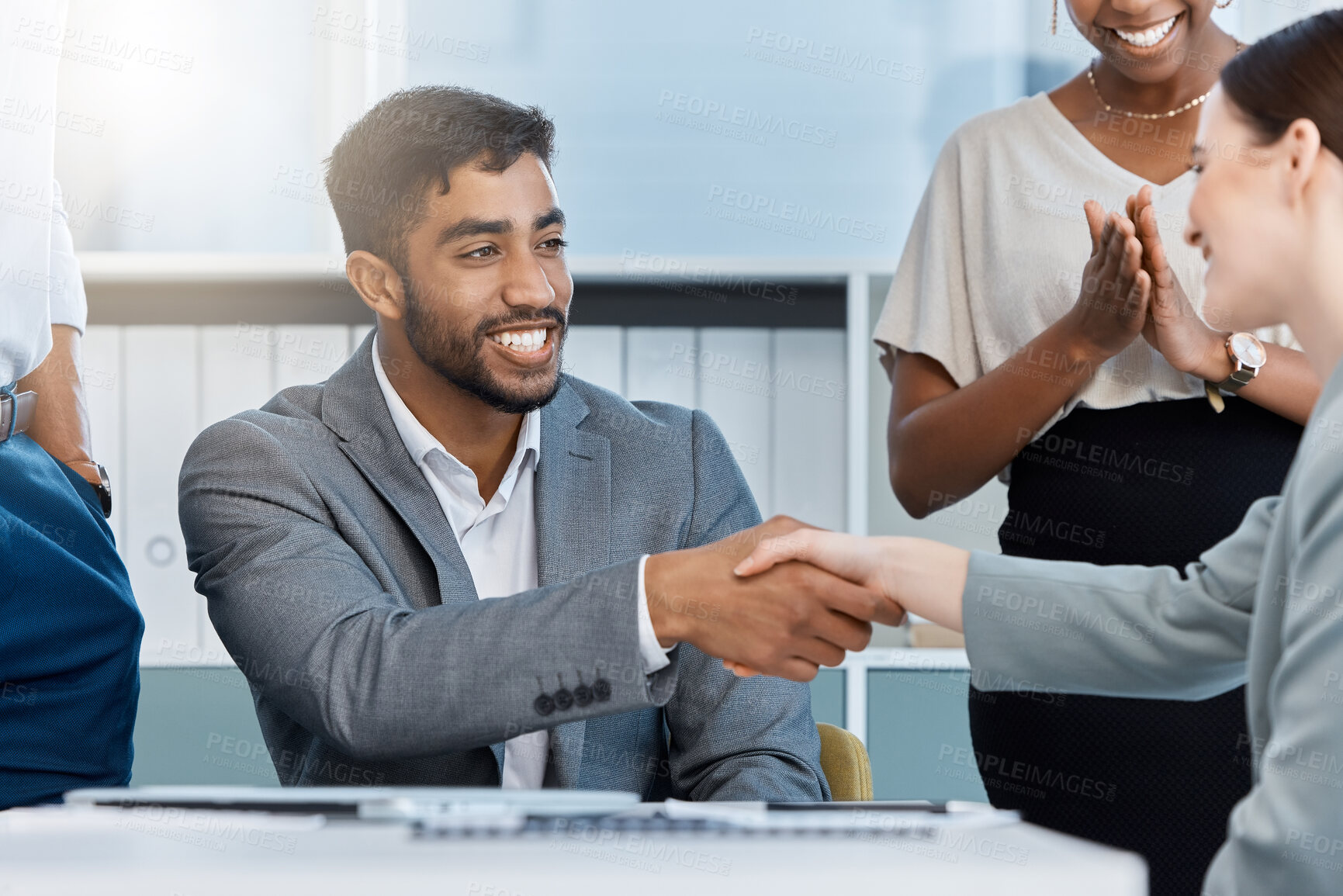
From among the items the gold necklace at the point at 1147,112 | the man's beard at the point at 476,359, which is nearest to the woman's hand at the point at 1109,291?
the gold necklace at the point at 1147,112

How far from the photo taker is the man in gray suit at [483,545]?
1166 mm

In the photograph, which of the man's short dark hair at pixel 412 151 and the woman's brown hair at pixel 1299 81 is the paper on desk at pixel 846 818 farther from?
the man's short dark hair at pixel 412 151

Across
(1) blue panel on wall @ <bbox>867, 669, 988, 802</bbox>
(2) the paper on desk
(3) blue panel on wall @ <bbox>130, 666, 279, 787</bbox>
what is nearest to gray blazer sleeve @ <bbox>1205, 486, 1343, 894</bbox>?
(2) the paper on desk

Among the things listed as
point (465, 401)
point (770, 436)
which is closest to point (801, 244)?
point (770, 436)

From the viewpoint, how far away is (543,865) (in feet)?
1.86

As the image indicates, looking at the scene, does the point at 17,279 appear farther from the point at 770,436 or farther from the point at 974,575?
the point at 770,436

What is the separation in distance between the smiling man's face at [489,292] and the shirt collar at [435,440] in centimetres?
3

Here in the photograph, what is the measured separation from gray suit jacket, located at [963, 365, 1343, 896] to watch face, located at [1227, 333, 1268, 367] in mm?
366

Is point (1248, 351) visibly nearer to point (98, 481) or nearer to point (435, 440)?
point (435, 440)

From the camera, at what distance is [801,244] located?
2.64m

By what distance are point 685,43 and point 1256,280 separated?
6.18 feet

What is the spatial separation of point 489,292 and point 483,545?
0.97ft

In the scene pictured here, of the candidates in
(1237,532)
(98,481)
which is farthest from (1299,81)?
(98,481)

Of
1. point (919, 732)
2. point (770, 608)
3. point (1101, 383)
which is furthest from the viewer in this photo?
point (919, 732)
